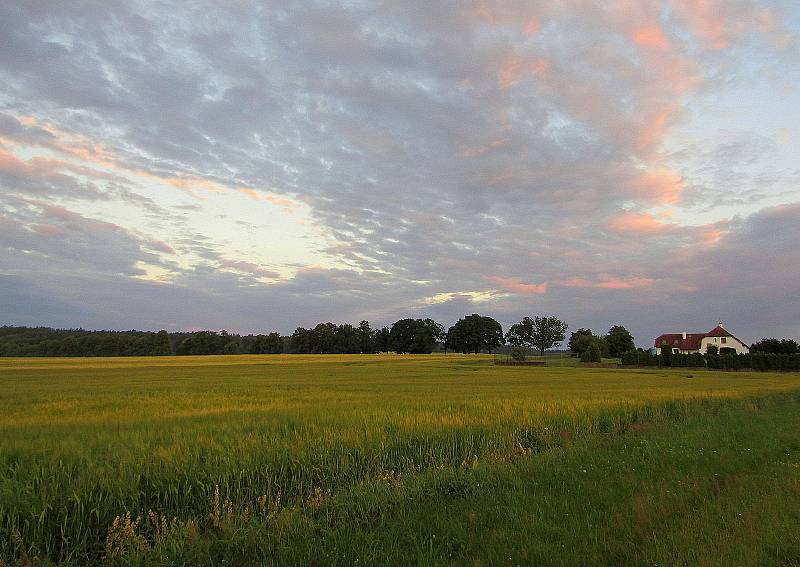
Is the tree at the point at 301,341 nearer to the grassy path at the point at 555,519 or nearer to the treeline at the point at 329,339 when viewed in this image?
the treeline at the point at 329,339

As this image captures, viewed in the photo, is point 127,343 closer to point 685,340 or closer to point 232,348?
point 232,348

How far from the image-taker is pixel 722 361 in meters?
74.3

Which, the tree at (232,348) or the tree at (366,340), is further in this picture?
the tree at (366,340)

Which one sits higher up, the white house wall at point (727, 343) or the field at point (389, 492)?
the white house wall at point (727, 343)

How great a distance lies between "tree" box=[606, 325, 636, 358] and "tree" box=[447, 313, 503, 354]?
39.9m

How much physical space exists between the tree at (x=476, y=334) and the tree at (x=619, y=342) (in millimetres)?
39892

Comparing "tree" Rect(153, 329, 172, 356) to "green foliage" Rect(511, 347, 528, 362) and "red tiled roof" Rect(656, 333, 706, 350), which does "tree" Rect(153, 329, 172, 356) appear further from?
"red tiled roof" Rect(656, 333, 706, 350)

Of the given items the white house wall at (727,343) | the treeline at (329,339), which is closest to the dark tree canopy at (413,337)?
the treeline at (329,339)

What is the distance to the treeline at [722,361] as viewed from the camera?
230ft

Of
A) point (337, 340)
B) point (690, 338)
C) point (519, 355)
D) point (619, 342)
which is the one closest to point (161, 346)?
point (337, 340)

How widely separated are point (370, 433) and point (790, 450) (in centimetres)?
1067

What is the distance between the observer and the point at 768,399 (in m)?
26.4

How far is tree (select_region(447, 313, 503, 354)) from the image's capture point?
164 m

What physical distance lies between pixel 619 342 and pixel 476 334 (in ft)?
158
